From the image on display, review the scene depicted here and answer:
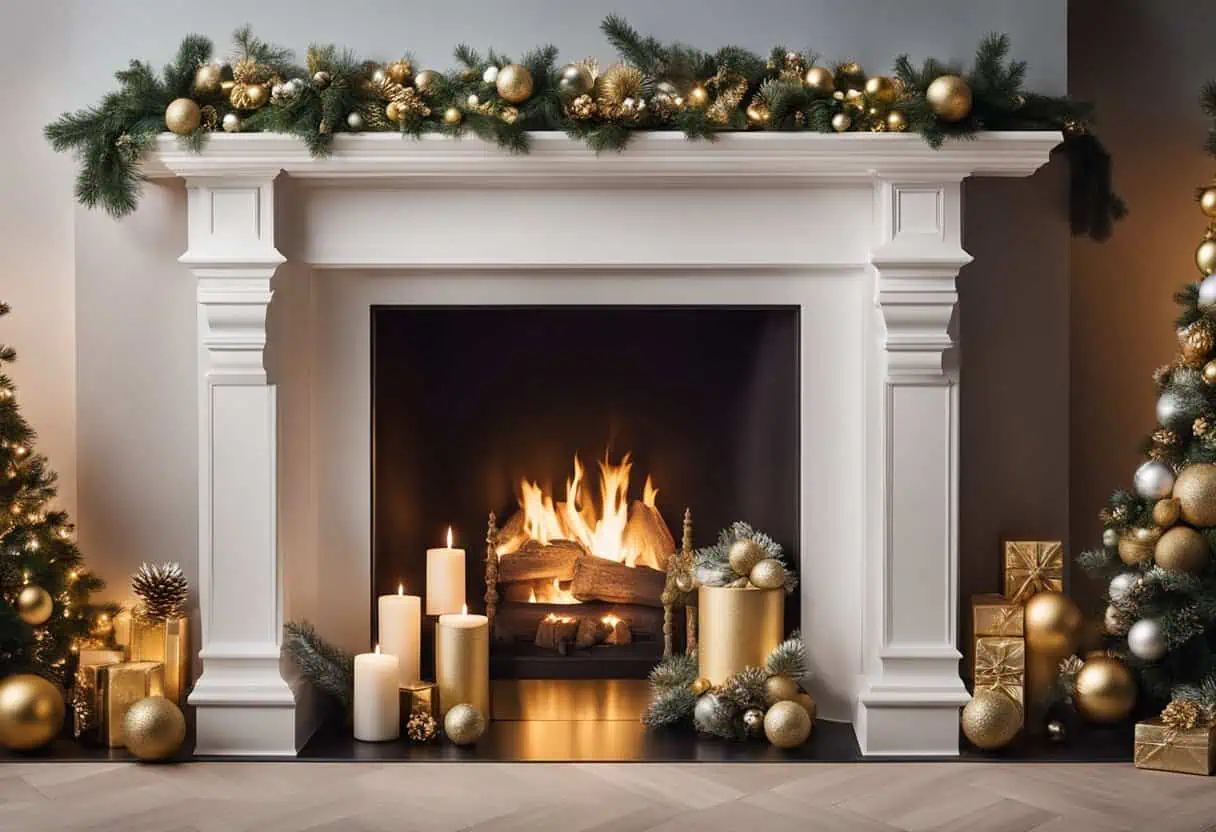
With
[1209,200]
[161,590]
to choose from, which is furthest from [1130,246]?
[161,590]

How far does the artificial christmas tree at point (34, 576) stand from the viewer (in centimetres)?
292

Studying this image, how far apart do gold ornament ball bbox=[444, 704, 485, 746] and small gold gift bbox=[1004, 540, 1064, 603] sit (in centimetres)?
128

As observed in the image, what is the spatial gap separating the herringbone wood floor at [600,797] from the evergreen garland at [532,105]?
1285mm

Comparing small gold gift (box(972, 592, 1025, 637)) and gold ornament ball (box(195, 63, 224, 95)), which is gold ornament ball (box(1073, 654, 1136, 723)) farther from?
gold ornament ball (box(195, 63, 224, 95))

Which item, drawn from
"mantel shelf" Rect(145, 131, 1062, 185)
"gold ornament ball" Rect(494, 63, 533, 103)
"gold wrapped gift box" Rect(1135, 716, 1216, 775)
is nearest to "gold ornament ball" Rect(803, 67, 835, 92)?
"mantel shelf" Rect(145, 131, 1062, 185)

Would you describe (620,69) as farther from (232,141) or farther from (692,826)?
(692,826)

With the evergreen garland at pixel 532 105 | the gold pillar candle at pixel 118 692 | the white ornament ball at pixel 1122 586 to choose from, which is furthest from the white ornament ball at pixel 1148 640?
the gold pillar candle at pixel 118 692

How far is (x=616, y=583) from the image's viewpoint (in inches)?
135

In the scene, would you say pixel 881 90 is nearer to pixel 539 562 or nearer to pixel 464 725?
pixel 539 562

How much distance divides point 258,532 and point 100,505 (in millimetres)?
530

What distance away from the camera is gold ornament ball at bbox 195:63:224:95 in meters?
2.82

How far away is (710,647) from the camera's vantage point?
3.02 m

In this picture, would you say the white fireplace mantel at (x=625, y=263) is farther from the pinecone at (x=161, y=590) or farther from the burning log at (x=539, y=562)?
the burning log at (x=539, y=562)

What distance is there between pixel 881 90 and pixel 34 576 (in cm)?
219
